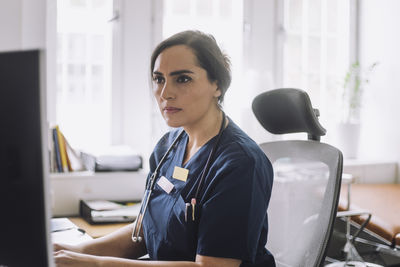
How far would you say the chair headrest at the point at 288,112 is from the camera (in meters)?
1.41

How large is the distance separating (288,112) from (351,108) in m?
2.19

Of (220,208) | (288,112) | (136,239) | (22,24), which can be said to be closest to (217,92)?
(288,112)

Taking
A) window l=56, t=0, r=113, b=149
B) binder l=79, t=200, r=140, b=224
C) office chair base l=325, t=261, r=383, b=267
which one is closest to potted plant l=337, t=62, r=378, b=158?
office chair base l=325, t=261, r=383, b=267

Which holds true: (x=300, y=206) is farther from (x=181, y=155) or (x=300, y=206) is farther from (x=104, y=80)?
(x=104, y=80)

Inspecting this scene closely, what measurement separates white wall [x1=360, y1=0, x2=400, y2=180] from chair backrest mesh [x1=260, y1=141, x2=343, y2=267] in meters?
2.17

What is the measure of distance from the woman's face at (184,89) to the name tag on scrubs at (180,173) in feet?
0.45

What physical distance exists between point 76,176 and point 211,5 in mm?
1540

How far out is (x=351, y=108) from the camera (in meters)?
3.45

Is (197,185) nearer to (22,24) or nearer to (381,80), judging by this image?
(22,24)

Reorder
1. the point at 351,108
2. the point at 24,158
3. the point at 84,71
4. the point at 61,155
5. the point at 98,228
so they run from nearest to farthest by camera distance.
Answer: the point at 24,158 < the point at 98,228 < the point at 61,155 < the point at 84,71 < the point at 351,108

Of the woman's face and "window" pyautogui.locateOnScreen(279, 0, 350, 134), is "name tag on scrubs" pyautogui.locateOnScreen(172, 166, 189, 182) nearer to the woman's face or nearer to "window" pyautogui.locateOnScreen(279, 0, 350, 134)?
the woman's face

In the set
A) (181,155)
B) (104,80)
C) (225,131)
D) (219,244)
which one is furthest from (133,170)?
(219,244)

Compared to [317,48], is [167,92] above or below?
below

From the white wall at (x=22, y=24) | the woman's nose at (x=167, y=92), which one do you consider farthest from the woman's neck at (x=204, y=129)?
the white wall at (x=22, y=24)
